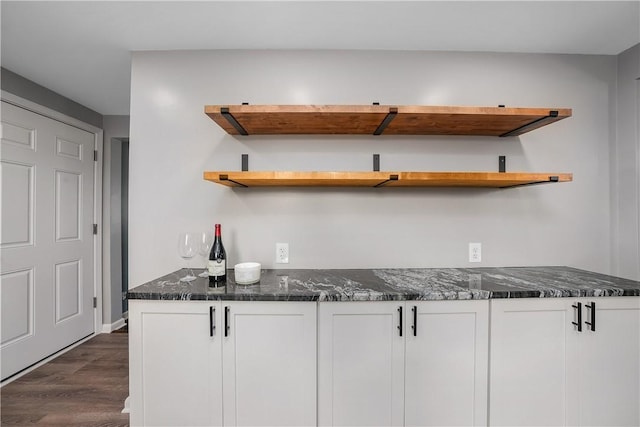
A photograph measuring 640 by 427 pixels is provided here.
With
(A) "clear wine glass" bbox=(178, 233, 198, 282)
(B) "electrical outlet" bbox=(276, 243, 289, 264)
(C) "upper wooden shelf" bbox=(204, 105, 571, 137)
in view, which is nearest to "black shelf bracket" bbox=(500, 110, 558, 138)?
(C) "upper wooden shelf" bbox=(204, 105, 571, 137)

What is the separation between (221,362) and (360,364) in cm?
64

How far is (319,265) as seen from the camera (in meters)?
1.98

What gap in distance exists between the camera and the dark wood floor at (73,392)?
194cm

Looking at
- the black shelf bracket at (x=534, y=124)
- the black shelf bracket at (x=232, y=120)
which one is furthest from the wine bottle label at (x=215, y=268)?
the black shelf bracket at (x=534, y=124)

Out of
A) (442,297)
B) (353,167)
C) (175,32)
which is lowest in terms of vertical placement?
(442,297)

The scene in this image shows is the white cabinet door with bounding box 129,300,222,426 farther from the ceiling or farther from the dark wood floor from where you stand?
the ceiling

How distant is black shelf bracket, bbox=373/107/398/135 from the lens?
1574 mm

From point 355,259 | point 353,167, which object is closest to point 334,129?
point 353,167

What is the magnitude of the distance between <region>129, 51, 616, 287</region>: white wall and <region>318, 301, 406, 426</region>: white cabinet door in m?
0.57

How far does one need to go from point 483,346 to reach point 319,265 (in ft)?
3.21

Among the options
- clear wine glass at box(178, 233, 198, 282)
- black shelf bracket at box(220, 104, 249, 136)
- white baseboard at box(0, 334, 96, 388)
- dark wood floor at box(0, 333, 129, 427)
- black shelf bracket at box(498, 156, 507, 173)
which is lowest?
dark wood floor at box(0, 333, 129, 427)

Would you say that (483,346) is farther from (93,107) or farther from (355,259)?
(93,107)

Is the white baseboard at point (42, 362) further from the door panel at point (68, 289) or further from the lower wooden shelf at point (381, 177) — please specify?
the lower wooden shelf at point (381, 177)

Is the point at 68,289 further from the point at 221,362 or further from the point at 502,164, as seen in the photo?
the point at 502,164
